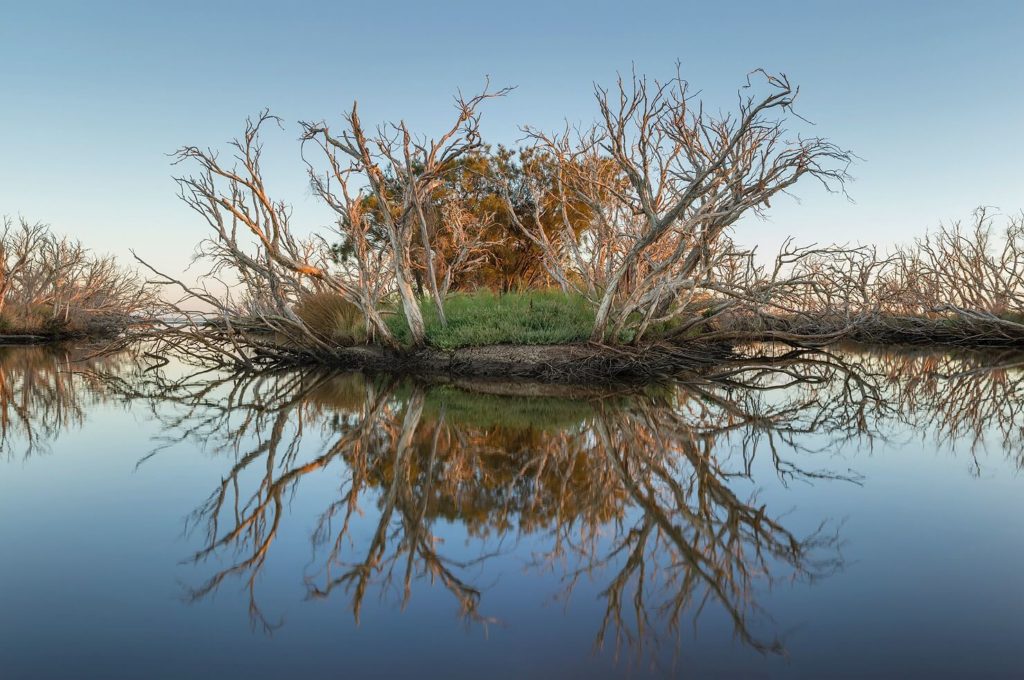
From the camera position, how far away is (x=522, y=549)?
184 inches

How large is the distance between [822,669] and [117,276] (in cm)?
3576

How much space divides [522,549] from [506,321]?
37.1ft

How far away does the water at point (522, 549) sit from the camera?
3.36 metres

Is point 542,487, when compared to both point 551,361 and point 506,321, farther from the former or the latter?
point 506,321

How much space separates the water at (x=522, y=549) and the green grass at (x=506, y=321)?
17.5 ft

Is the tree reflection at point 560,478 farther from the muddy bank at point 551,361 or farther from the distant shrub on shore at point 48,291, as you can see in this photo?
the distant shrub on shore at point 48,291

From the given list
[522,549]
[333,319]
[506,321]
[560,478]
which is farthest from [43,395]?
[522,549]

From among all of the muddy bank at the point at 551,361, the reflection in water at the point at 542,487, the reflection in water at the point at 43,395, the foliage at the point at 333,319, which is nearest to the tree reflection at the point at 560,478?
the reflection in water at the point at 542,487

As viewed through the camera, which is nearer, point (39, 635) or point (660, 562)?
point (39, 635)

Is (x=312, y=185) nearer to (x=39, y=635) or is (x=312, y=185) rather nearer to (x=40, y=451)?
(x=40, y=451)

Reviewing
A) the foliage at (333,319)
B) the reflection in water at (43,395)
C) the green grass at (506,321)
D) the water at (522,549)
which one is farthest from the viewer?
the foliage at (333,319)

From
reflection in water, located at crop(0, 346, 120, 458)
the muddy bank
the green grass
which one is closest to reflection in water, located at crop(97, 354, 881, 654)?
reflection in water, located at crop(0, 346, 120, 458)

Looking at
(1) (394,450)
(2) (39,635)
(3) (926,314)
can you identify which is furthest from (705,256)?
(3) (926,314)

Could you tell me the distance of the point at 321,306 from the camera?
17625 mm
